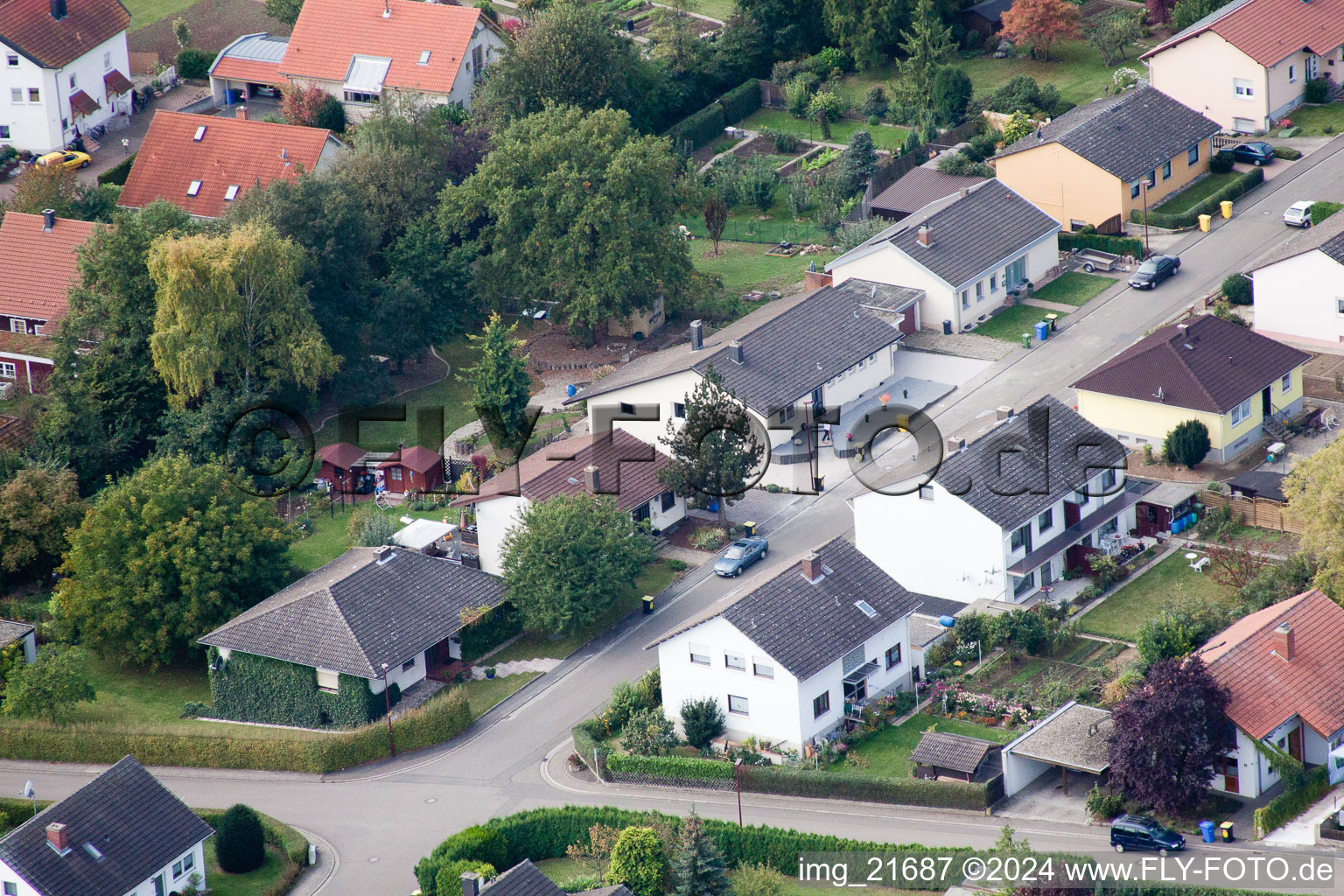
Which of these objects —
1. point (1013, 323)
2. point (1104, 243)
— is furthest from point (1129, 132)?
point (1013, 323)

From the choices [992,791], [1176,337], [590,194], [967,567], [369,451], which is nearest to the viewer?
[992,791]

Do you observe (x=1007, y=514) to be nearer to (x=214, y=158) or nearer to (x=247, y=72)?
(x=214, y=158)

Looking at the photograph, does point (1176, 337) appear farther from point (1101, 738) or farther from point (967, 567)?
point (1101, 738)

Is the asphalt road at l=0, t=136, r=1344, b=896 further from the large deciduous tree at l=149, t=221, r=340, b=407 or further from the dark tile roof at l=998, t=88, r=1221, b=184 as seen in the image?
the large deciduous tree at l=149, t=221, r=340, b=407

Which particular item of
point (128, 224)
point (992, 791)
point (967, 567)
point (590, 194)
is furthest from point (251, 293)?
point (992, 791)

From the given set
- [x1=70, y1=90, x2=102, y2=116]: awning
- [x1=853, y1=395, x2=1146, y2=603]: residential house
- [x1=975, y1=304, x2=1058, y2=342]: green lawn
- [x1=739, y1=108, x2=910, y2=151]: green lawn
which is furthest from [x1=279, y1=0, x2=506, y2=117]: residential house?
[x1=853, y1=395, x2=1146, y2=603]: residential house

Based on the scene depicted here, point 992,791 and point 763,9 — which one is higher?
A: point 763,9

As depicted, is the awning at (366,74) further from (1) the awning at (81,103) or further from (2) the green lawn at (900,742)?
(2) the green lawn at (900,742)
